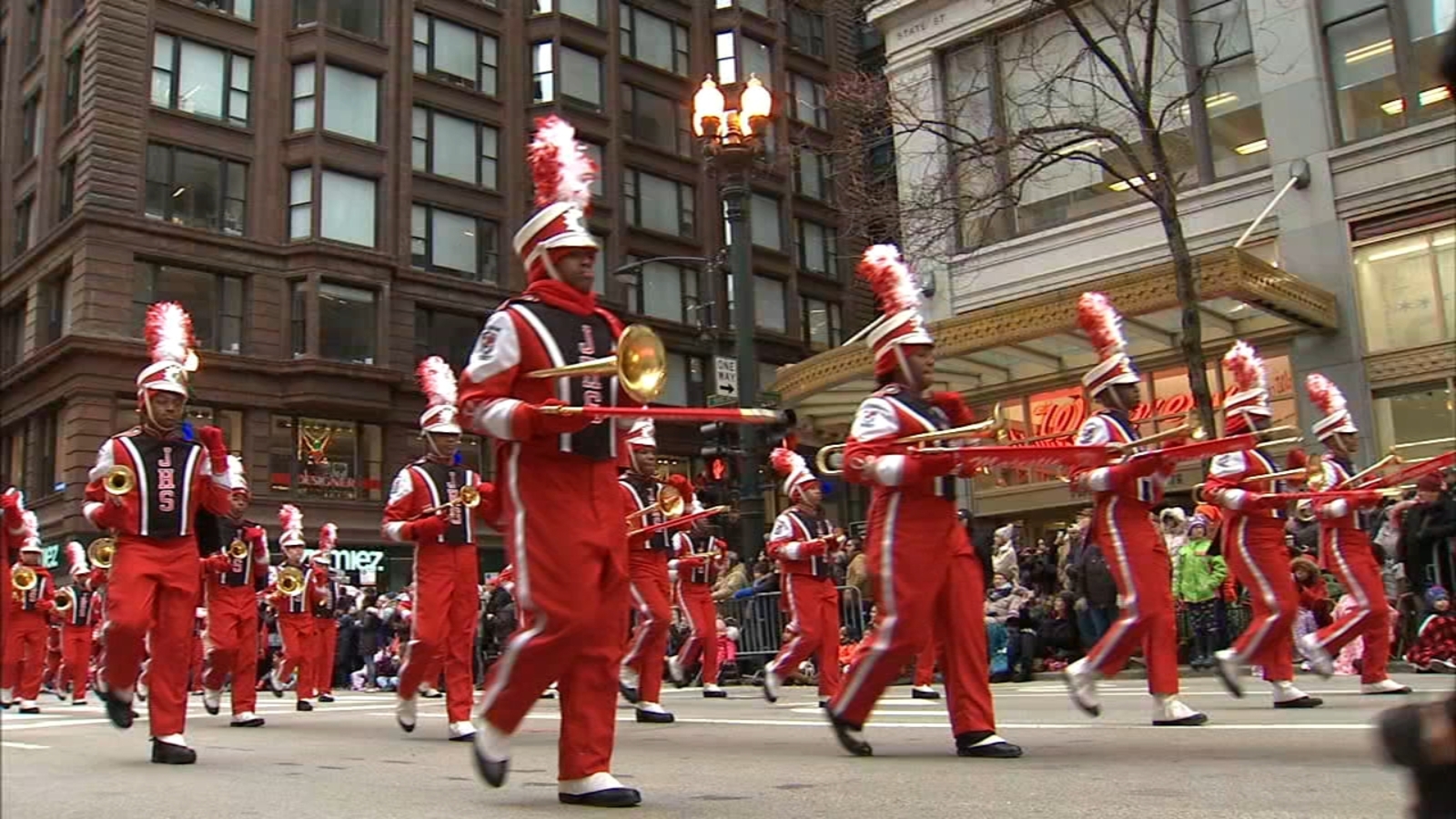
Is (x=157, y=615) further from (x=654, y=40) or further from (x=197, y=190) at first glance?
(x=654, y=40)

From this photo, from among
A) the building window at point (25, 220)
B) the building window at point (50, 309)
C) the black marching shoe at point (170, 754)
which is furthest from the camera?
the building window at point (25, 220)

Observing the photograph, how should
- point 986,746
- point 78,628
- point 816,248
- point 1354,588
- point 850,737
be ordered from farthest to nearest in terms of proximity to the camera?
point 816,248 < point 78,628 < point 1354,588 < point 850,737 < point 986,746

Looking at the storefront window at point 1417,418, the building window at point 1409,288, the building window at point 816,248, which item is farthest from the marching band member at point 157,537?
the building window at point 816,248

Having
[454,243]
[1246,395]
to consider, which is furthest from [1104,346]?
[454,243]

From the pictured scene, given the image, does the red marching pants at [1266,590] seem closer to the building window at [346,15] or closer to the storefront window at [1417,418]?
the storefront window at [1417,418]

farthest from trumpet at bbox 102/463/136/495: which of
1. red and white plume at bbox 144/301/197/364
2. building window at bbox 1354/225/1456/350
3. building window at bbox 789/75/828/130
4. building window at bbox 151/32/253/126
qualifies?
building window at bbox 789/75/828/130

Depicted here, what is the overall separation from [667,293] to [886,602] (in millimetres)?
40216

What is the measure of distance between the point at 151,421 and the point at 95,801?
3085 mm

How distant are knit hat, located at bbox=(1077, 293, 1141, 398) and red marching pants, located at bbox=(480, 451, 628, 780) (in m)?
4.11

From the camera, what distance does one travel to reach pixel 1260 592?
30.5ft

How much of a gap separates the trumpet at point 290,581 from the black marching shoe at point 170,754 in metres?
8.38

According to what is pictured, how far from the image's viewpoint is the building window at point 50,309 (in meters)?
33.9

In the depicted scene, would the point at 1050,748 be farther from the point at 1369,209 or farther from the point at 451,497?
the point at 1369,209

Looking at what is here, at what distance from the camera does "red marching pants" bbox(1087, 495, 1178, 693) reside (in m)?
7.78
